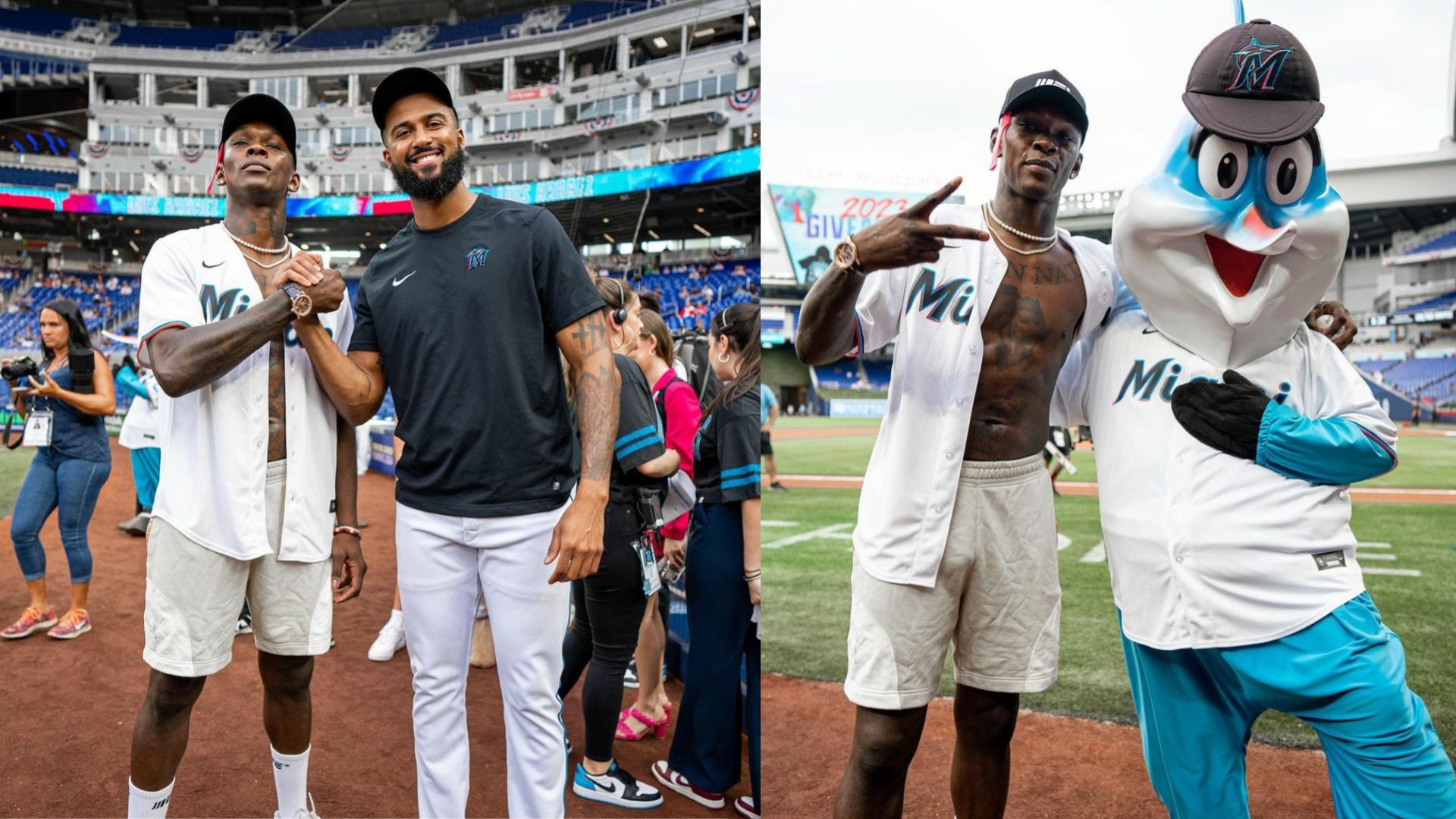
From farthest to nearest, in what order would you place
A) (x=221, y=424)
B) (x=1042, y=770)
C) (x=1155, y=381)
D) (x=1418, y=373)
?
(x=1418, y=373) < (x=1042, y=770) < (x=221, y=424) < (x=1155, y=381)

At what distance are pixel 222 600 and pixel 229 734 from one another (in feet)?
5.73

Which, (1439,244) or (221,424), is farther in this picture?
(1439,244)

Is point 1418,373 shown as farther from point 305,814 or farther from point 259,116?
point 259,116

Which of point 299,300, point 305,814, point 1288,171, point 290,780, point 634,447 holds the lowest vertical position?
point 305,814

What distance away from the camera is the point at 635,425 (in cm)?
330

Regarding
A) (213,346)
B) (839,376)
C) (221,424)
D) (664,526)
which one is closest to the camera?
(213,346)

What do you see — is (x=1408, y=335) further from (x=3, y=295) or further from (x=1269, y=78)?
(x=3, y=295)

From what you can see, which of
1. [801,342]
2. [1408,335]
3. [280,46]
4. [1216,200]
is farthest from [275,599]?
[1408,335]

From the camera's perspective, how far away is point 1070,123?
7.27 feet

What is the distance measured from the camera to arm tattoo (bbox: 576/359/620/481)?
2326 mm

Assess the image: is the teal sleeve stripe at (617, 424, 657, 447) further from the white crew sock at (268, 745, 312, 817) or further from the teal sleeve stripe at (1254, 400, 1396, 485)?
the teal sleeve stripe at (1254, 400, 1396, 485)

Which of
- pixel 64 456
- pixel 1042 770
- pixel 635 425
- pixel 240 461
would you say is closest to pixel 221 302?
pixel 240 461

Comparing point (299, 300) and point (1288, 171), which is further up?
point (1288, 171)

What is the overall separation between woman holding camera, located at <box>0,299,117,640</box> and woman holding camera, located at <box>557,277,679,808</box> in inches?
144
